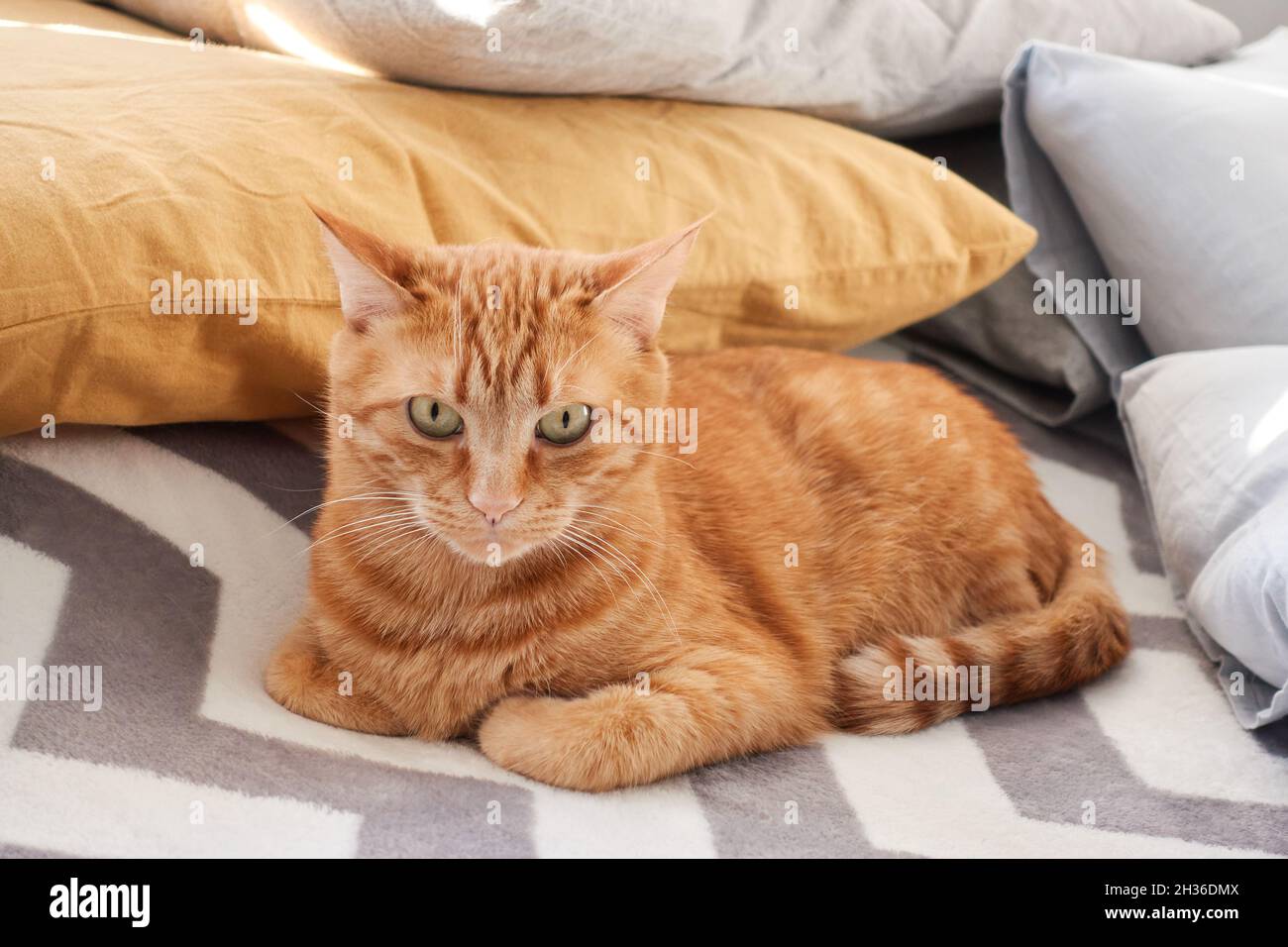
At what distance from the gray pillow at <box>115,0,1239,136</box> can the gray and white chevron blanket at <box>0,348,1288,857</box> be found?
599 millimetres

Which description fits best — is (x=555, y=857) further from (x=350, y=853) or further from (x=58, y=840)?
(x=58, y=840)

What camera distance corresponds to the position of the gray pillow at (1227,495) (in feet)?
4.56

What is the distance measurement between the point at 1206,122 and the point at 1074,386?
48 cm

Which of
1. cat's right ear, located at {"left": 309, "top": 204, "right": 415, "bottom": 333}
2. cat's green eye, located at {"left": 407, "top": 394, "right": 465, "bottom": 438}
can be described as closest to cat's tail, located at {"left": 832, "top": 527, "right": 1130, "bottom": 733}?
cat's green eye, located at {"left": 407, "top": 394, "right": 465, "bottom": 438}

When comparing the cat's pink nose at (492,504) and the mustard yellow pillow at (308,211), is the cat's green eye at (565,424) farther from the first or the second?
the mustard yellow pillow at (308,211)

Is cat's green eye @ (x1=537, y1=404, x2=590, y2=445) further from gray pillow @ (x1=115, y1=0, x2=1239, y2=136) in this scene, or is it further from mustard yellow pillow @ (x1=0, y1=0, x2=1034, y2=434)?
gray pillow @ (x1=115, y1=0, x2=1239, y2=136)

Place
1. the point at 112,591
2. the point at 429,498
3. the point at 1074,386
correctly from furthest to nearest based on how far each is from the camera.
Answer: the point at 1074,386 → the point at 112,591 → the point at 429,498

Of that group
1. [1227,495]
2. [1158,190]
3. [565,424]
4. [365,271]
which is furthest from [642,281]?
[1158,190]

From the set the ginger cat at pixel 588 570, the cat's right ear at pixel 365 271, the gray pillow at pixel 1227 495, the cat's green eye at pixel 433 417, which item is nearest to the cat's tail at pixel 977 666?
the ginger cat at pixel 588 570

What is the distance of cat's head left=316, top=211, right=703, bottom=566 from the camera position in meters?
1.19

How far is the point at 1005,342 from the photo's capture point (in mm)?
2125

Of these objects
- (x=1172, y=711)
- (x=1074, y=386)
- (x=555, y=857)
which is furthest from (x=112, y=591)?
(x=1074, y=386)

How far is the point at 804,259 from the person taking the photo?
1809 mm

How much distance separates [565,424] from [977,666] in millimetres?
619
